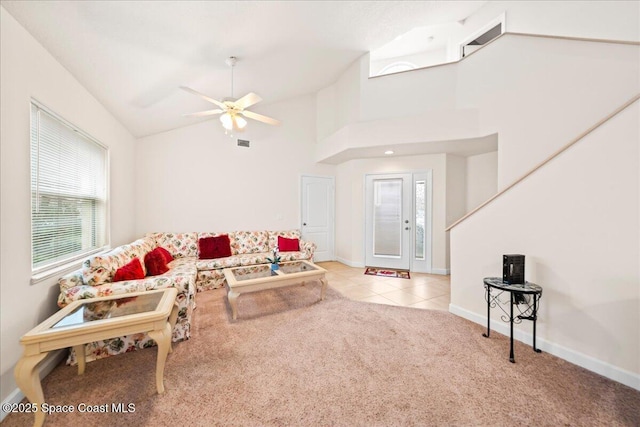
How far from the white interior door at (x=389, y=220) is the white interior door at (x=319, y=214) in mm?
981

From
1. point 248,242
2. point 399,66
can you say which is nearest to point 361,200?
point 248,242

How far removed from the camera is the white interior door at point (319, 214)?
18.0ft

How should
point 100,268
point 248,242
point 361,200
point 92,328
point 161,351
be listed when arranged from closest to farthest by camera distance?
1. point 92,328
2. point 161,351
3. point 100,268
4. point 248,242
5. point 361,200

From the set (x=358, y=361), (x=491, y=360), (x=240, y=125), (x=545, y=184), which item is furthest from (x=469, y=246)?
(x=240, y=125)

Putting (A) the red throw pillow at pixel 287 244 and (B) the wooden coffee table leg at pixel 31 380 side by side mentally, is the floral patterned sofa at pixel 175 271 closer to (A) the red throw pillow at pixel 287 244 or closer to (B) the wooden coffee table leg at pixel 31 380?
(A) the red throw pillow at pixel 287 244

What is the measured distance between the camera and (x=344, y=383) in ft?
5.70

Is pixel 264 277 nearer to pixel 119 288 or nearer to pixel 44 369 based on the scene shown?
pixel 119 288

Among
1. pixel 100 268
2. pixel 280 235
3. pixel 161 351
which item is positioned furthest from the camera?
pixel 280 235

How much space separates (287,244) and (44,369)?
333cm

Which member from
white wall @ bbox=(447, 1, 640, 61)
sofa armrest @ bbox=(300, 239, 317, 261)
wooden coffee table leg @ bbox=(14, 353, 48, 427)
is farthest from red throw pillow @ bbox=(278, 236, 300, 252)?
white wall @ bbox=(447, 1, 640, 61)

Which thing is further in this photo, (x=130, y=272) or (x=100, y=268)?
(x=130, y=272)

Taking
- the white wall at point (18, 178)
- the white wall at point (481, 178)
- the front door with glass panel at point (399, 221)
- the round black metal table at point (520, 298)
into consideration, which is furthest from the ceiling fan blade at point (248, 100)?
the white wall at point (481, 178)

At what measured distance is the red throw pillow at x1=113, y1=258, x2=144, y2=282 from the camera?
2336 millimetres

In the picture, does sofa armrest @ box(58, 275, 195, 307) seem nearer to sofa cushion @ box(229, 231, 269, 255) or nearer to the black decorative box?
sofa cushion @ box(229, 231, 269, 255)
